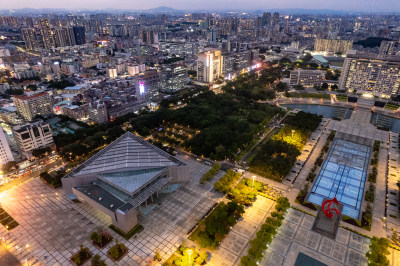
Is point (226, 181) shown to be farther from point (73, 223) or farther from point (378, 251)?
point (73, 223)

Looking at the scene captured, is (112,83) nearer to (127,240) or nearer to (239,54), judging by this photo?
(239,54)

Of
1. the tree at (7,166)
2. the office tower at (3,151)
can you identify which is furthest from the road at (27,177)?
the office tower at (3,151)

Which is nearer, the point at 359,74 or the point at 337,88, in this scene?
the point at 359,74

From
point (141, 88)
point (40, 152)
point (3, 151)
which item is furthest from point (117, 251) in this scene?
point (141, 88)

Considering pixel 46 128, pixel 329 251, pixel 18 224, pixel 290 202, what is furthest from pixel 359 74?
pixel 18 224

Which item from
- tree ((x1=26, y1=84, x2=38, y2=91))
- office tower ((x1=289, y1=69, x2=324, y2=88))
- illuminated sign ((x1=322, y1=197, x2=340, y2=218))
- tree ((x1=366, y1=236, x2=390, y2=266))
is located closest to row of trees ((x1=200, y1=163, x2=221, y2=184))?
illuminated sign ((x1=322, y1=197, x2=340, y2=218))

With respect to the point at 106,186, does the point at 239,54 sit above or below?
above
